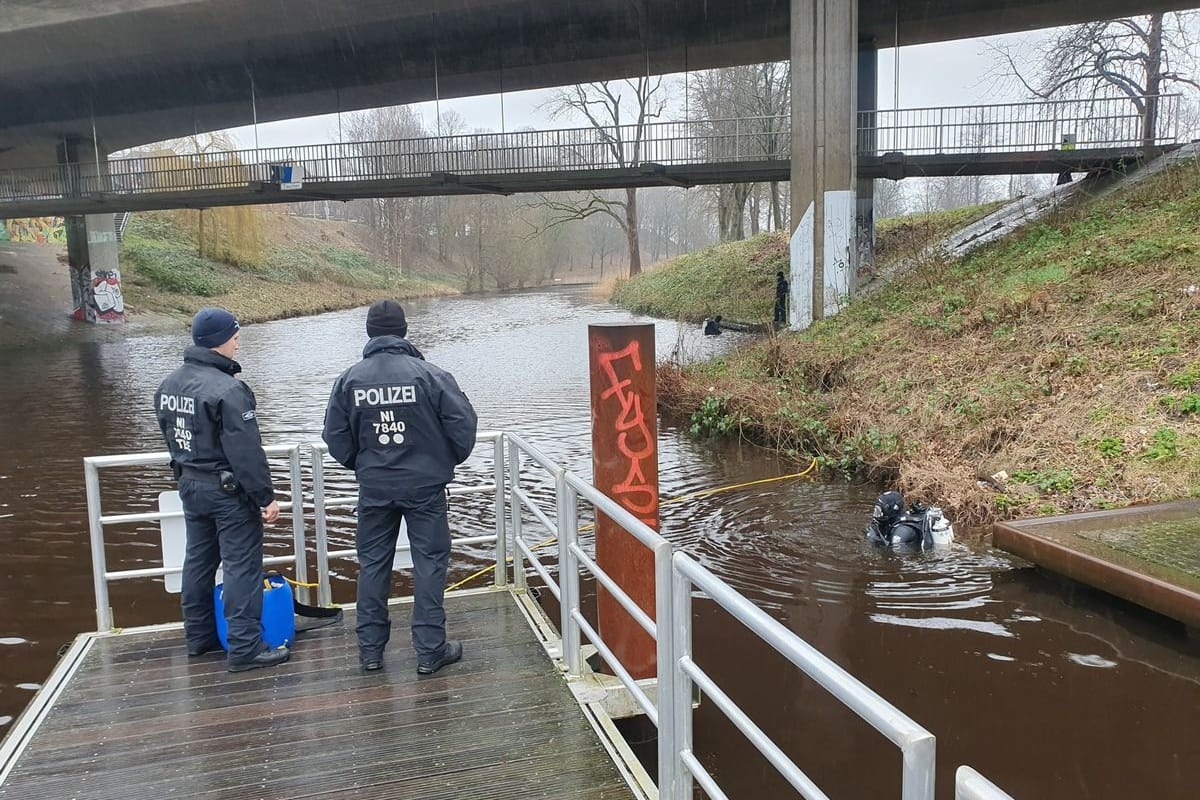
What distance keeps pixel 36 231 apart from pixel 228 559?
52.6m

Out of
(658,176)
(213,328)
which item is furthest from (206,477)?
(658,176)

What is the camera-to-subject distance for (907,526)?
320 inches

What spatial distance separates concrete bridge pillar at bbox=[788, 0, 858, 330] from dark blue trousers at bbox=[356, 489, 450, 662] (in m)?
15.8

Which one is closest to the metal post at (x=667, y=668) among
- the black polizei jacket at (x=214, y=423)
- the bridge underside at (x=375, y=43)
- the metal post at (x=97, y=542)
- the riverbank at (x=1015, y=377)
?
the black polizei jacket at (x=214, y=423)

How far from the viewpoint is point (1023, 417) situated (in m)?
10.2

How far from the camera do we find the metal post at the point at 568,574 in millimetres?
4551

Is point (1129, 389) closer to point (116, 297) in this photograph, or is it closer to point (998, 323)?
point (998, 323)

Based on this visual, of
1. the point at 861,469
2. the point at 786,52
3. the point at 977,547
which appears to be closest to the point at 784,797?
the point at 977,547

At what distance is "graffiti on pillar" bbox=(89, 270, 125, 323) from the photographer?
35.6 metres

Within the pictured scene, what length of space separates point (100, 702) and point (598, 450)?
278 centimetres

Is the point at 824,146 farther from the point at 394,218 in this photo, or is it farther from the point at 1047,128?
the point at 394,218

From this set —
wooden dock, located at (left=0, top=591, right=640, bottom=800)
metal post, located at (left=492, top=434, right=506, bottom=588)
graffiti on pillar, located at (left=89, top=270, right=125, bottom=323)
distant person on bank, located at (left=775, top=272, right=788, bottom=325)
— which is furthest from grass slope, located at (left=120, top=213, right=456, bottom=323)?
wooden dock, located at (left=0, top=591, right=640, bottom=800)

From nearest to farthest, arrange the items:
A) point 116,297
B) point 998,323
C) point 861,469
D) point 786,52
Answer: point 861,469 → point 998,323 → point 786,52 → point 116,297

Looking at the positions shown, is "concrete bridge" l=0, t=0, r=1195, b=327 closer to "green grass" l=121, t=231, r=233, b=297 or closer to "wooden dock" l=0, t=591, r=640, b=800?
"green grass" l=121, t=231, r=233, b=297
